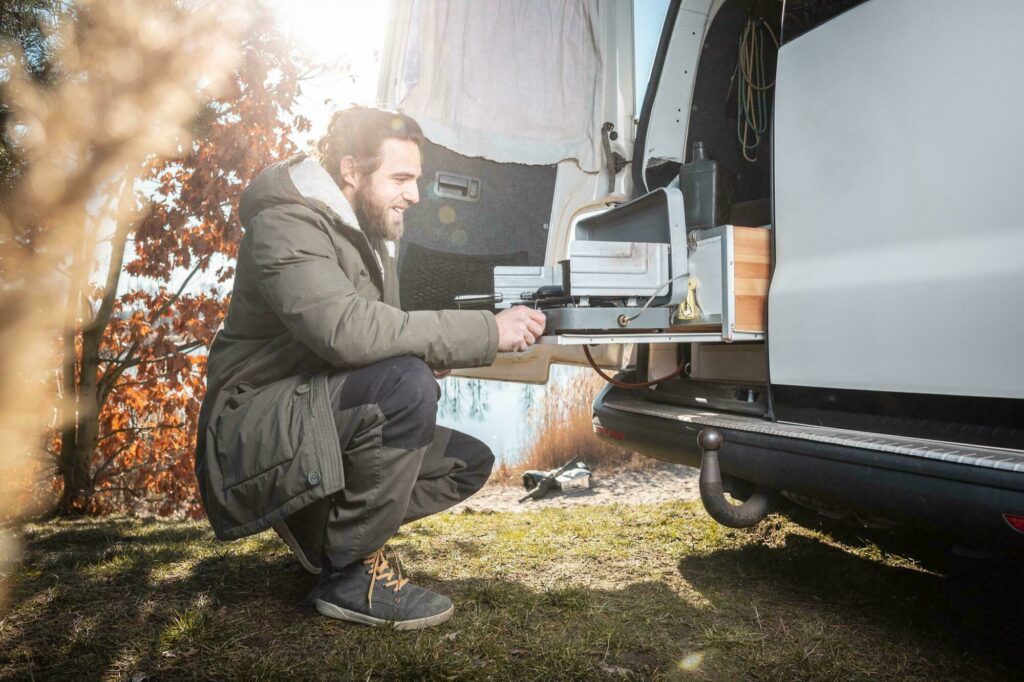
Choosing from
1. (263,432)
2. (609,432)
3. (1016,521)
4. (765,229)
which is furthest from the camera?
(609,432)

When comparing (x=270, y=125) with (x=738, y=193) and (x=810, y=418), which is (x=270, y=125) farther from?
(x=810, y=418)

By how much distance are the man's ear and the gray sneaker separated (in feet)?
3.88

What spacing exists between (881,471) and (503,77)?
228 centimetres

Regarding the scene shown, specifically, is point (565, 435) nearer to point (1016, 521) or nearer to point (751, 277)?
point (751, 277)

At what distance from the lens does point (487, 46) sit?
10.1ft

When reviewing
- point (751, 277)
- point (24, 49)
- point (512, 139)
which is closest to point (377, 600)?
point (751, 277)

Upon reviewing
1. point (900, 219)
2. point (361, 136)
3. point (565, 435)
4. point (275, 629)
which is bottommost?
point (565, 435)

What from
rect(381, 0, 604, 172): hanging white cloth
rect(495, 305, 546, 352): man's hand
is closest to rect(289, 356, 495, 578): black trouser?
rect(495, 305, 546, 352): man's hand

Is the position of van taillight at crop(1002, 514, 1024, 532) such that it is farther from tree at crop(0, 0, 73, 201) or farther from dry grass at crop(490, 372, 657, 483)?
dry grass at crop(490, 372, 657, 483)

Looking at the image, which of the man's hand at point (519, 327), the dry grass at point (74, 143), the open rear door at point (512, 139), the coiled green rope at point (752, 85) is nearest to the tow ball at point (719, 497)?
the man's hand at point (519, 327)

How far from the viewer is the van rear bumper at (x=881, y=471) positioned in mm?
1449

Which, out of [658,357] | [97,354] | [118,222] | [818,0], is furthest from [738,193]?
[97,354]

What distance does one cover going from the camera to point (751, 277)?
7.11 ft

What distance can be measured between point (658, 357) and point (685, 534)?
0.73 meters
